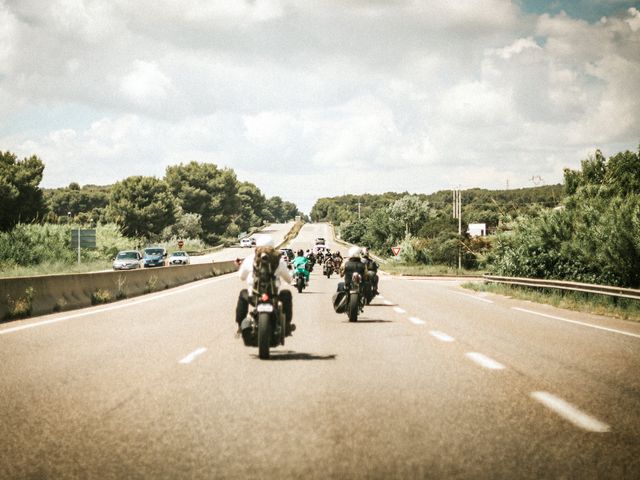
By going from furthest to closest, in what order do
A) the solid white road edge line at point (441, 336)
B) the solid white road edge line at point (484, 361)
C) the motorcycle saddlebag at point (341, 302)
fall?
the motorcycle saddlebag at point (341, 302) → the solid white road edge line at point (441, 336) → the solid white road edge line at point (484, 361)

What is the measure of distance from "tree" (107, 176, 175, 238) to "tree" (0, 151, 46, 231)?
20780mm

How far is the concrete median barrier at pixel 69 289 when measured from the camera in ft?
52.2

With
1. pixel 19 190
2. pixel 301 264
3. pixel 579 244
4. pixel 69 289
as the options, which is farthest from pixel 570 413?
pixel 19 190

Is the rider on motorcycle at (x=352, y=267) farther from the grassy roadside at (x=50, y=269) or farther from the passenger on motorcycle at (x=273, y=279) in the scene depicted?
the grassy roadside at (x=50, y=269)

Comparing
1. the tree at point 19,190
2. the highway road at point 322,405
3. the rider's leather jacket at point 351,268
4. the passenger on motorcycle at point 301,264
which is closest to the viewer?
the highway road at point 322,405

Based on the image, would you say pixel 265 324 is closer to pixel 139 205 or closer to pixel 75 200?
pixel 139 205

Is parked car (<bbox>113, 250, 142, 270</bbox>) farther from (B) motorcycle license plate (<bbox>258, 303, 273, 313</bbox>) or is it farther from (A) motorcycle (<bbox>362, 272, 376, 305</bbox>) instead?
(B) motorcycle license plate (<bbox>258, 303, 273, 313</bbox>)

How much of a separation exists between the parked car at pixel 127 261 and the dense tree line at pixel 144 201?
11.8 meters

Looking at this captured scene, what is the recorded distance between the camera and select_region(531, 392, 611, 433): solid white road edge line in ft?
18.5

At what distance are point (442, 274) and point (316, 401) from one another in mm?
49078

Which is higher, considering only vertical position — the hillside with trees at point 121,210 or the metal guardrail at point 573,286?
the hillside with trees at point 121,210

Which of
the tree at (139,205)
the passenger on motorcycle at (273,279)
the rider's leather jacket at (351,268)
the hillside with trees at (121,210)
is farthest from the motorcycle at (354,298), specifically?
the tree at (139,205)

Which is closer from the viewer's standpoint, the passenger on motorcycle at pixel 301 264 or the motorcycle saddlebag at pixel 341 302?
the motorcycle saddlebag at pixel 341 302

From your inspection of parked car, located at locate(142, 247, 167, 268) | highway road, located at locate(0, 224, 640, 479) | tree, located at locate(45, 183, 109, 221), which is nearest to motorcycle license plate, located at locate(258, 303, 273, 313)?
highway road, located at locate(0, 224, 640, 479)
